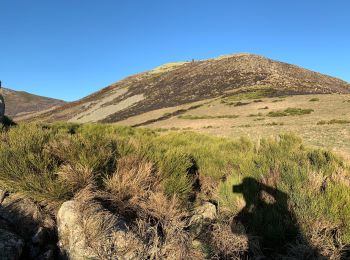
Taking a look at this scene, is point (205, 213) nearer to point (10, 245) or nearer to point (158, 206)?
point (158, 206)

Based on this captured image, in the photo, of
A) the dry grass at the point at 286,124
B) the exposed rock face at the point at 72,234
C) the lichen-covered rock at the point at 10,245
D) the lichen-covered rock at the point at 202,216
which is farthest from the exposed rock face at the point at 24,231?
the dry grass at the point at 286,124

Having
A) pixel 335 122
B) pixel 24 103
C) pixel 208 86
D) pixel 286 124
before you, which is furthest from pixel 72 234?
pixel 24 103

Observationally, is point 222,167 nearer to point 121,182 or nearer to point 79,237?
point 121,182

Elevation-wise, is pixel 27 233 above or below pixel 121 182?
below

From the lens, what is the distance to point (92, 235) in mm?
4652

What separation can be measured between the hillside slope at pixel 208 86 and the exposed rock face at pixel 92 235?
155ft

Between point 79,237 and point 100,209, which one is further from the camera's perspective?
point 100,209

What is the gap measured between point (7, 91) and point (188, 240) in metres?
180

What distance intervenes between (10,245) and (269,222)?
3.75m

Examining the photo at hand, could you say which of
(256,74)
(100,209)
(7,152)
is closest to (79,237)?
(100,209)

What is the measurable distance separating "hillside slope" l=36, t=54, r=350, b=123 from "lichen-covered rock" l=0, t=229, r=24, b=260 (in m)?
48.0

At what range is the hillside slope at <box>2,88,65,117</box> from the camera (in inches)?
5128

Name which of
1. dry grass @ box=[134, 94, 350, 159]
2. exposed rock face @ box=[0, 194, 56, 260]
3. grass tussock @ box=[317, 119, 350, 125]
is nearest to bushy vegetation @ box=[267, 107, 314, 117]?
dry grass @ box=[134, 94, 350, 159]

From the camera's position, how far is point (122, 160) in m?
6.97
